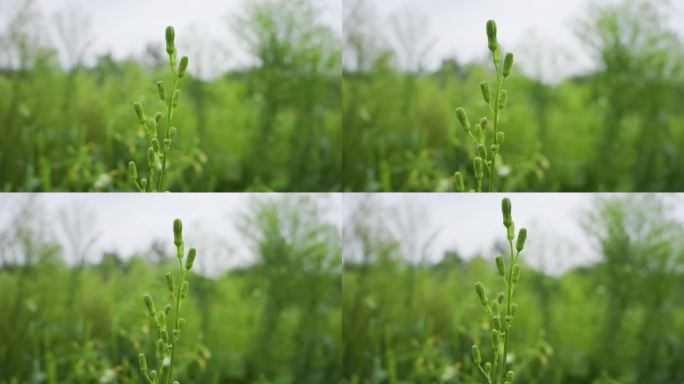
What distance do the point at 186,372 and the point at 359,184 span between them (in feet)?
2.25

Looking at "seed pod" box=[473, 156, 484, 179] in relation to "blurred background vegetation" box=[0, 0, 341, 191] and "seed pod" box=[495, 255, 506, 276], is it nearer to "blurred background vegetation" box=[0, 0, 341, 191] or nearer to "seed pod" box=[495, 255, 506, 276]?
"seed pod" box=[495, 255, 506, 276]

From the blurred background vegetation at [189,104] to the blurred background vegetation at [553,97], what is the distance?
0.34 feet

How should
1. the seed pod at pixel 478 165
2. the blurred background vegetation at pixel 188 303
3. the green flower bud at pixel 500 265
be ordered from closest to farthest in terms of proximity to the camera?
the green flower bud at pixel 500 265 → the seed pod at pixel 478 165 → the blurred background vegetation at pixel 188 303

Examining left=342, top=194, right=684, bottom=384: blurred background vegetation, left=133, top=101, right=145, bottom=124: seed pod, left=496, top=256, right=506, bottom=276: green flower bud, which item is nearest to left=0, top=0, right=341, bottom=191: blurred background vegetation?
left=133, top=101, right=145, bottom=124: seed pod

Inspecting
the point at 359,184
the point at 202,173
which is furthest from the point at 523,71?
the point at 202,173

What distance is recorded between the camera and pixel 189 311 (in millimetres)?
2285

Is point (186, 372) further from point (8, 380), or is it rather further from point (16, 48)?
point (16, 48)

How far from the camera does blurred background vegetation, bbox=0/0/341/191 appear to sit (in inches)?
88.4

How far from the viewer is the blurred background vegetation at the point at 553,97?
89.1 inches

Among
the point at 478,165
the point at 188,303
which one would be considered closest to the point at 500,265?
the point at 478,165

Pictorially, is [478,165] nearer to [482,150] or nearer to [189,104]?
[482,150]

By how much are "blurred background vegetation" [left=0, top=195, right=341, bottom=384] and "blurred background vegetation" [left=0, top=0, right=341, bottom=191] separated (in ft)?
0.35

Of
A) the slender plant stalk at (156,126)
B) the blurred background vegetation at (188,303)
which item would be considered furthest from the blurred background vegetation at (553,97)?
the slender plant stalk at (156,126)

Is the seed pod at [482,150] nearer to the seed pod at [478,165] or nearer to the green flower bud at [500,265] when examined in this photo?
the seed pod at [478,165]
